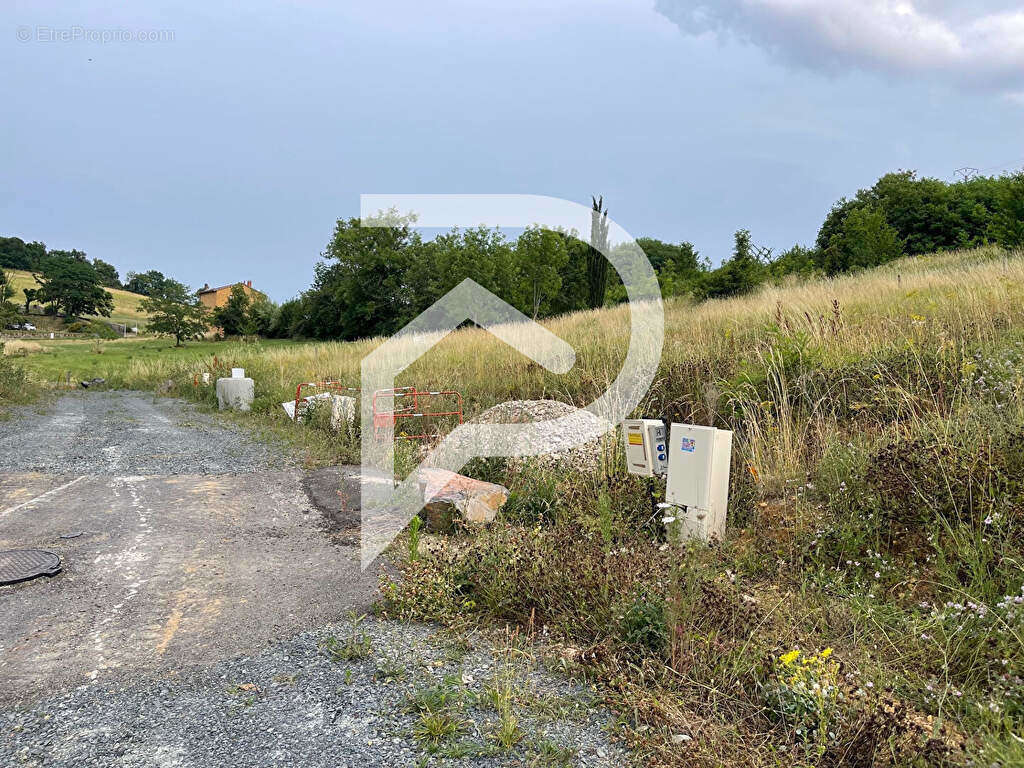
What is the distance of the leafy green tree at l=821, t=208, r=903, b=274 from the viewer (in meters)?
23.5

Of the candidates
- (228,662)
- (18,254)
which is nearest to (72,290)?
(18,254)

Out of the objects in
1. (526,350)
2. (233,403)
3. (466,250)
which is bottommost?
(233,403)

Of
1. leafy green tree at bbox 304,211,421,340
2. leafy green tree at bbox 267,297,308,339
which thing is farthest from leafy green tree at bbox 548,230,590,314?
leafy green tree at bbox 267,297,308,339

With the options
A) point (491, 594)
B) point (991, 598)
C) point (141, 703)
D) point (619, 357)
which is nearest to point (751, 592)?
point (991, 598)

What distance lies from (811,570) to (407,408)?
697 centimetres

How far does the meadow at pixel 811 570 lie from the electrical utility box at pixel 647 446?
0.19 meters

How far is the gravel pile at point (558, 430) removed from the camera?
5816 mm

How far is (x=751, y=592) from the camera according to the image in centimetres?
342

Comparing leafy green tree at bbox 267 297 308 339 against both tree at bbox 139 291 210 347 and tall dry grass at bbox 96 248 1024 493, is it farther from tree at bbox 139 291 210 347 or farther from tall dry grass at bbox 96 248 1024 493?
tall dry grass at bbox 96 248 1024 493

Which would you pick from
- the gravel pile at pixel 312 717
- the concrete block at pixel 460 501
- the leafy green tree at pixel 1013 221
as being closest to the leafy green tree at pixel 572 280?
the leafy green tree at pixel 1013 221

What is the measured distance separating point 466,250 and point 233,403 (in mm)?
29790

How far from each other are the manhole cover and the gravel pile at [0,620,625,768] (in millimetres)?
1943

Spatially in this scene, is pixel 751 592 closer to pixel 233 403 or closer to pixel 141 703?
pixel 141 703

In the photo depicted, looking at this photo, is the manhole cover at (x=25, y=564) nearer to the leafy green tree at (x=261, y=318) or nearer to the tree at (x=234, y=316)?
the leafy green tree at (x=261, y=318)
